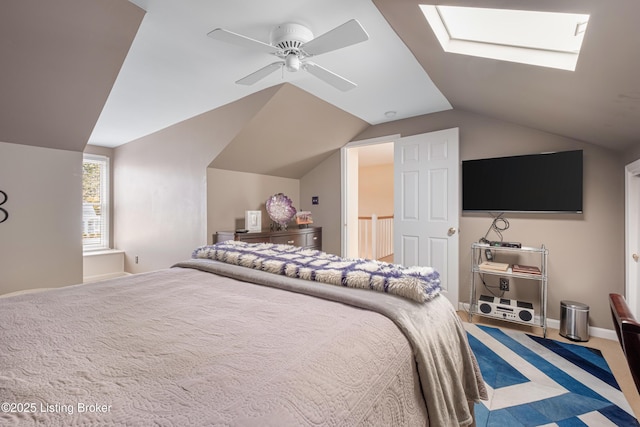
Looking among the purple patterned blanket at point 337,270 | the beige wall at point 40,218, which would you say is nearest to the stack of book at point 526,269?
the purple patterned blanket at point 337,270

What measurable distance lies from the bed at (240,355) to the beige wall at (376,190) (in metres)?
5.79

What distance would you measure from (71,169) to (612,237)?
5605 mm

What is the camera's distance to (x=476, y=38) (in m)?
1.79

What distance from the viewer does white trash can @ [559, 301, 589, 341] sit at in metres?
2.51

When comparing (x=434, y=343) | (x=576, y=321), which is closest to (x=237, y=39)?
(x=434, y=343)

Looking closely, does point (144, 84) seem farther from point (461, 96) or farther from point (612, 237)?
point (612, 237)

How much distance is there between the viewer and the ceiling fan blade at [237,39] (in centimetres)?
159

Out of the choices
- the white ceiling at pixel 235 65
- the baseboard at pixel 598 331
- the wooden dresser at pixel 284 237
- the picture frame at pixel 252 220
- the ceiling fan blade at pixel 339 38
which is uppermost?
the white ceiling at pixel 235 65

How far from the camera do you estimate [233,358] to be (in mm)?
787

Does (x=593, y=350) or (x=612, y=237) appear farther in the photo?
(x=612, y=237)

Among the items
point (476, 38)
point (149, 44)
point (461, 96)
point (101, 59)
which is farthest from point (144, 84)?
point (461, 96)

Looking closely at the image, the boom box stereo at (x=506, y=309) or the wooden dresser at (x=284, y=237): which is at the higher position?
the wooden dresser at (x=284, y=237)

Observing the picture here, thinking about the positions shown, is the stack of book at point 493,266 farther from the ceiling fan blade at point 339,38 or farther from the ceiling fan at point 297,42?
the ceiling fan blade at point 339,38

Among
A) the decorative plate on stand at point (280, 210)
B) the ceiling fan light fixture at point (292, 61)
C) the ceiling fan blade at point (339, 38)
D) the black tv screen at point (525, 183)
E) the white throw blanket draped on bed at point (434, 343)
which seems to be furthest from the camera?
the decorative plate on stand at point (280, 210)
